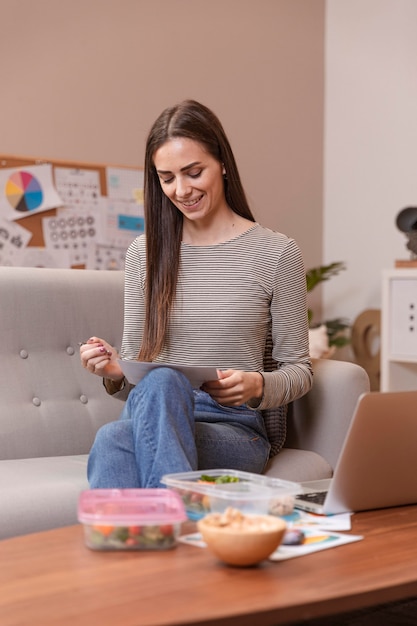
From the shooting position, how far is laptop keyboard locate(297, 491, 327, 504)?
60.1 inches

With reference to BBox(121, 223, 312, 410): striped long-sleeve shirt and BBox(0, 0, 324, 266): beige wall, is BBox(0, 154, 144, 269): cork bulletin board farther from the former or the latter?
BBox(121, 223, 312, 410): striped long-sleeve shirt

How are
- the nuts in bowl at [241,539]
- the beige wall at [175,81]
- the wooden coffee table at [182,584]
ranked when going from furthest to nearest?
the beige wall at [175,81]
the nuts in bowl at [241,539]
the wooden coffee table at [182,584]

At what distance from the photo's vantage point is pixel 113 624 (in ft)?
3.18

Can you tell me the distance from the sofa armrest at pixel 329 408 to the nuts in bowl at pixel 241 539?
3.27 ft

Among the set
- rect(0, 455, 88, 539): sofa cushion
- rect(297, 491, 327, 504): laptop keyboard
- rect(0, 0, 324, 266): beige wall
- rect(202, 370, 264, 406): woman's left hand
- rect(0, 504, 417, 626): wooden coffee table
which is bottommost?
rect(0, 455, 88, 539): sofa cushion

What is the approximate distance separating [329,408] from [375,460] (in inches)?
27.7

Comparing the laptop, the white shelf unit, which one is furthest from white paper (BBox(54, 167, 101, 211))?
the laptop

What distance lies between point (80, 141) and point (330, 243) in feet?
4.73

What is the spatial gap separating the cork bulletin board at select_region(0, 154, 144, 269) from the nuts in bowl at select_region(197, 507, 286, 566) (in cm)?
253

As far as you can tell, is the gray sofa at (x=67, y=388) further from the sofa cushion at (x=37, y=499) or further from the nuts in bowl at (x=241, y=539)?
the nuts in bowl at (x=241, y=539)

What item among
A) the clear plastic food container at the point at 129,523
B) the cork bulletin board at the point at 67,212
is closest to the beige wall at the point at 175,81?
the cork bulletin board at the point at 67,212

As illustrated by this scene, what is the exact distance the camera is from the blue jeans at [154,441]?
160 cm

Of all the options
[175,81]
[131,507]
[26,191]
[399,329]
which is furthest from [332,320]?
[131,507]

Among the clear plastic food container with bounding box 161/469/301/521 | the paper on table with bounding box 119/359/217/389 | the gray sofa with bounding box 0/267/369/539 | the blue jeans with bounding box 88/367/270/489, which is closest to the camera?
the clear plastic food container with bounding box 161/469/301/521
